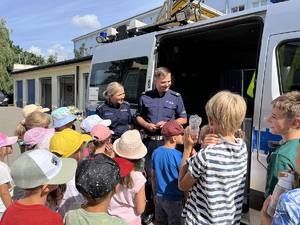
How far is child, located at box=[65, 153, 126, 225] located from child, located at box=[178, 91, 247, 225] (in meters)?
0.57

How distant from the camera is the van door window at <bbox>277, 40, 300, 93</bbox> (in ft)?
10.4

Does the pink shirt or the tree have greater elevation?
the tree

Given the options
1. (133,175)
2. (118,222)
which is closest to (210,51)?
(133,175)

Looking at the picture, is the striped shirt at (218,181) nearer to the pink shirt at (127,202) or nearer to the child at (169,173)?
the pink shirt at (127,202)

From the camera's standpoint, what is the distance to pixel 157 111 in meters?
4.56

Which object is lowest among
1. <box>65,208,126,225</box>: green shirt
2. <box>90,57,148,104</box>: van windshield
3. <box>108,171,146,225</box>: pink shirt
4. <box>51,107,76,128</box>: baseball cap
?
<box>108,171,146,225</box>: pink shirt

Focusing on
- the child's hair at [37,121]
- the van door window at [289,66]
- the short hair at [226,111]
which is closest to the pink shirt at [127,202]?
the short hair at [226,111]

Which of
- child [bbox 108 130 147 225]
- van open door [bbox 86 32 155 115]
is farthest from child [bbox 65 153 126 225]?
van open door [bbox 86 32 155 115]

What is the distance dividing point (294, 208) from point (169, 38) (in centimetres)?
394

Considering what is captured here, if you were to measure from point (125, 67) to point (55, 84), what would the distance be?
56.7 ft

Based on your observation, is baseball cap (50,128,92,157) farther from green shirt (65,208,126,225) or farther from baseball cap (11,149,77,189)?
green shirt (65,208,126,225)

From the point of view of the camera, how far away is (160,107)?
15.0 ft

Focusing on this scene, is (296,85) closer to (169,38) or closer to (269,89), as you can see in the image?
(269,89)

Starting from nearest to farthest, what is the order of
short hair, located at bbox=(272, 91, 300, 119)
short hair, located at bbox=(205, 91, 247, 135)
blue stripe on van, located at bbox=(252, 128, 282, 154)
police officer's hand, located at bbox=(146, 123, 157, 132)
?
short hair, located at bbox=(272, 91, 300, 119) → short hair, located at bbox=(205, 91, 247, 135) → blue stripe on van, located at bbox=(252, 128, 282, 154) → police officer's hand, located at bbox=(146, 123, 157, 132)
